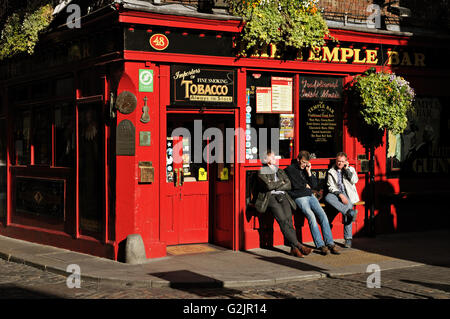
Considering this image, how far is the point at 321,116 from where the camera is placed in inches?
509

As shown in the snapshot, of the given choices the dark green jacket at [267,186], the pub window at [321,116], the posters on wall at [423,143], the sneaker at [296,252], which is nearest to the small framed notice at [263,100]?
the pub window at [321,116]

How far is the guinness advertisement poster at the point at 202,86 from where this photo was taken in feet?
36.8

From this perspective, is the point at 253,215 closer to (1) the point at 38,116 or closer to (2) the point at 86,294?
(2) the point at 86,294

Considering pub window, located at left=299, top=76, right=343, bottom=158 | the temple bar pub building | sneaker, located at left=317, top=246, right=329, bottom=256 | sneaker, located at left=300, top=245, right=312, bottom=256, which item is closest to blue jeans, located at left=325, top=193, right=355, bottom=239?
the temple bar pub building

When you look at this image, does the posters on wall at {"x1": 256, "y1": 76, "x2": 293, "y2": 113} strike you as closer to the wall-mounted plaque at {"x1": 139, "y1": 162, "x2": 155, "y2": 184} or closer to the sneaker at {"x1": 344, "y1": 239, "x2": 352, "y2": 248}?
the wall-mounted plaque at {"x1": 139, "y1": 162, "x2": 155, "y2": 184}

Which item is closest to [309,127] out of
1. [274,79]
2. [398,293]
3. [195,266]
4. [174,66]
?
[274,79]

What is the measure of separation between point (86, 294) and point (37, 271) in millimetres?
2144

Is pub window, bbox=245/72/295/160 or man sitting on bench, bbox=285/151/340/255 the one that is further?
pub window, bbox=245/72/295/160

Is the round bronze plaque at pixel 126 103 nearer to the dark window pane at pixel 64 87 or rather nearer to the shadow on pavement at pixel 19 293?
the dark window pane at pixel 64 87

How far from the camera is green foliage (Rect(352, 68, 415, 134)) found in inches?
504

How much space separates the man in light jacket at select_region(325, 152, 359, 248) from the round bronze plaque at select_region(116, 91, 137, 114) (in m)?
4.12

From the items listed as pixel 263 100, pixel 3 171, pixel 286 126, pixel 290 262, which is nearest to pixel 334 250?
pixel 290 262

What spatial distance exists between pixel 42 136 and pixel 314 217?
19.8 feet

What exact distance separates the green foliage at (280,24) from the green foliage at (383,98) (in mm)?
1358
